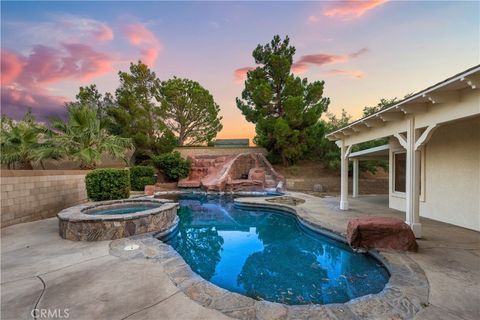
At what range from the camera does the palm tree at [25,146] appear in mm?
8578

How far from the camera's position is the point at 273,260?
4438mm

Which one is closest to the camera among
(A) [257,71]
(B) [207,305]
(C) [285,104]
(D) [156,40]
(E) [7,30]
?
(B) [207,305]

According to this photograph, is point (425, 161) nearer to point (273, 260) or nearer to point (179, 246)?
point (273, 260)

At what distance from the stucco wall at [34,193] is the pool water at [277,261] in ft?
13.1

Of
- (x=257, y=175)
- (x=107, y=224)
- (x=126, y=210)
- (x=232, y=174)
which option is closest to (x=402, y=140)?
(x=107, y=224)

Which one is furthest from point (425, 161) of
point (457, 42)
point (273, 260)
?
point (273, 260)

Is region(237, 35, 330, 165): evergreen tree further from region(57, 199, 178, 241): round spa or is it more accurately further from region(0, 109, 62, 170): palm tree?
region(0, 109, 62, 170): palm tree

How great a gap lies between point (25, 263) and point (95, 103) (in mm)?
19615

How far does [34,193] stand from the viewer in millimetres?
6336

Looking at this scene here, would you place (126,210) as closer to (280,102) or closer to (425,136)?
(425,136)

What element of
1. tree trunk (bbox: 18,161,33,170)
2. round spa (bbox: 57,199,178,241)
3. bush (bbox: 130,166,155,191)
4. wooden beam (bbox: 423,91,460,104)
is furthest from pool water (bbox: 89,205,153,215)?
wooden beam (bbox: 423,91,460,104)

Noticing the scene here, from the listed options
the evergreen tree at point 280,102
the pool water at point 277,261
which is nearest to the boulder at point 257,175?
the evergreen tree at point 280,102

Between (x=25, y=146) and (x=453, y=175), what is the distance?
14.2 m

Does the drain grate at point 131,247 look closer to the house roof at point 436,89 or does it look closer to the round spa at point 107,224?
the round spa at point 107,224
